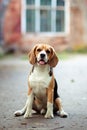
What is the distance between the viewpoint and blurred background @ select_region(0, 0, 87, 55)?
16.5 metres

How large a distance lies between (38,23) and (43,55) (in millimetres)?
11139

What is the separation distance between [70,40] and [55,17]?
3.29ft

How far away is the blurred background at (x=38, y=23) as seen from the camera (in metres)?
16.5

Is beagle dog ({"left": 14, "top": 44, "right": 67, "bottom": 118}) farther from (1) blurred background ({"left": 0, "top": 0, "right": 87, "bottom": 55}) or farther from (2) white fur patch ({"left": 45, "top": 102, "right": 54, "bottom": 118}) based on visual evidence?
(1) blurred background ({"left": 0, "top": 0, "right": 87, "bottom": 55})

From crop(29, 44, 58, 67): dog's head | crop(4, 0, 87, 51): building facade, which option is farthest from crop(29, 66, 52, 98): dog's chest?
crop(4, 0, 87, 51): building facade

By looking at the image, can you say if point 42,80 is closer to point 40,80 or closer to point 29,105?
point 40,80

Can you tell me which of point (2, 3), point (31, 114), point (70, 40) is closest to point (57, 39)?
point (70, 40)

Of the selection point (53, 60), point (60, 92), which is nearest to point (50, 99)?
point (53, 60)

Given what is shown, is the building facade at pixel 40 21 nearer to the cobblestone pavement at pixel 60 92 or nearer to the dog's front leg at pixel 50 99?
the cobblestone pavement at pixel 60 92

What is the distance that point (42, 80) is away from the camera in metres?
5.71

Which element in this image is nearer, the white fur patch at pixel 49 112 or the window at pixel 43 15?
the white fur patch at pixel 49 112

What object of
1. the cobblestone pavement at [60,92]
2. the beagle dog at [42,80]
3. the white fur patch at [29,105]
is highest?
the beagle dog at [42,80]

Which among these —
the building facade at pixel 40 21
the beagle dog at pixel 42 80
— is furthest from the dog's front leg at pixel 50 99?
the building facade at pixel 40 21

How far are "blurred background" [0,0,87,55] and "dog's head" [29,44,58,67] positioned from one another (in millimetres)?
10500
